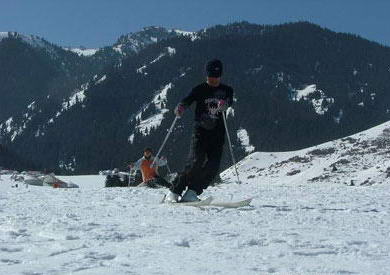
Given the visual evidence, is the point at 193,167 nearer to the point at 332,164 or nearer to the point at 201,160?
the point at 201,160

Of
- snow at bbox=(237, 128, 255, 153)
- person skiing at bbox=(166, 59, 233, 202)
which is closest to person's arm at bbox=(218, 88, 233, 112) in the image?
person skiing at bbox=(166, 59, 233, 202)

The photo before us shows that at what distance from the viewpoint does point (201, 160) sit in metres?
7.73

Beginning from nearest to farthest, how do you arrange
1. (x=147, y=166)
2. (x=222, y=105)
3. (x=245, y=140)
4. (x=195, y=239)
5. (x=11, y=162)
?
(x=195, y=239) → (x=222, y=105) → (x=147, y=166) → (x=11, y=162) → (x=245, y=140)

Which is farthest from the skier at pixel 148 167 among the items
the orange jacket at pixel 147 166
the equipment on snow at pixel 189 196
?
the equipment on snow at pixel 189 196

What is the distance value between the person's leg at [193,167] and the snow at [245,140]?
15949 centimetres

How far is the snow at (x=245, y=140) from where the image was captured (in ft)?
557

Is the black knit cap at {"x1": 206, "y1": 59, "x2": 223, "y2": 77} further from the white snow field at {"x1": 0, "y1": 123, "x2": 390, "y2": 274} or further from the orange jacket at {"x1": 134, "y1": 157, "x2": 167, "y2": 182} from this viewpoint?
the orange jacket at {"x1": 134, "y1": 157, "x2": 167, "y2": 182}

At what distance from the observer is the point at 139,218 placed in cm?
590

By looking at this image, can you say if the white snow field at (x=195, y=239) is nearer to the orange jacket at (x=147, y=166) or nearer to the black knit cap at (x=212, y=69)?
the black knit cap at (x=212, y=69)

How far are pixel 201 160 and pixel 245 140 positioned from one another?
172 m

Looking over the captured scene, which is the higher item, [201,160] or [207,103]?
[207,103]

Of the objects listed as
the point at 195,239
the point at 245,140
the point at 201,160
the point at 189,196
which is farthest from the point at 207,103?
the point at 245,140

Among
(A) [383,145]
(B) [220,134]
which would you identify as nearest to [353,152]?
(A) [383,145]

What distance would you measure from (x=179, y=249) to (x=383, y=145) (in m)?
96.8
